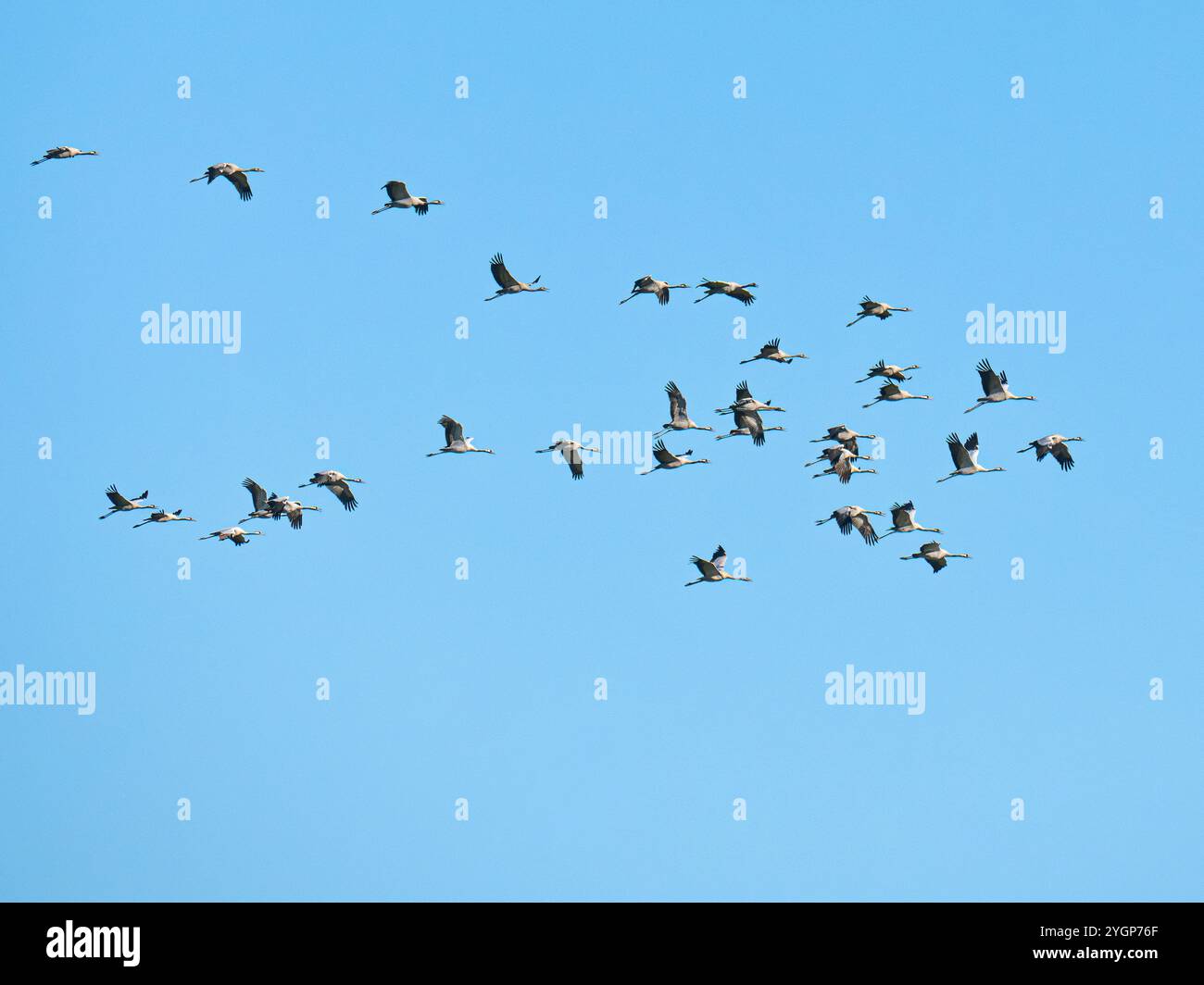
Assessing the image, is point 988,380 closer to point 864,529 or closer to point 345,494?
point 864,529

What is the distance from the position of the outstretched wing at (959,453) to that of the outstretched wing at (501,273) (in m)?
12.1

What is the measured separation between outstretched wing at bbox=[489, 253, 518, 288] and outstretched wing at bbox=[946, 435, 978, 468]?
12089mm

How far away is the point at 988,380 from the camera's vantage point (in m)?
65.1

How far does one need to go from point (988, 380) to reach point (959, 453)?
207cm

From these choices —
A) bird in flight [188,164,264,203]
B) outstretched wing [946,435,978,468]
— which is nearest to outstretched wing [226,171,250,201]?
bird in flight [188,164,264,203]

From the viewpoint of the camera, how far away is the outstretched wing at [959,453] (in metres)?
64.7

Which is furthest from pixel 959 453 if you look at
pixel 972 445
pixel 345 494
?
pixel 345 494

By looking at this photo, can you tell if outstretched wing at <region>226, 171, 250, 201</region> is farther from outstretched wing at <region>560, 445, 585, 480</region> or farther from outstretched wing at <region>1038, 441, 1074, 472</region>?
outstretched wing at <region>1038, 441, 1074, 472</region>

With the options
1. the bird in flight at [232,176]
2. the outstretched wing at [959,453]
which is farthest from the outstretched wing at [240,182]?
the outstretched wing at [959,453]
